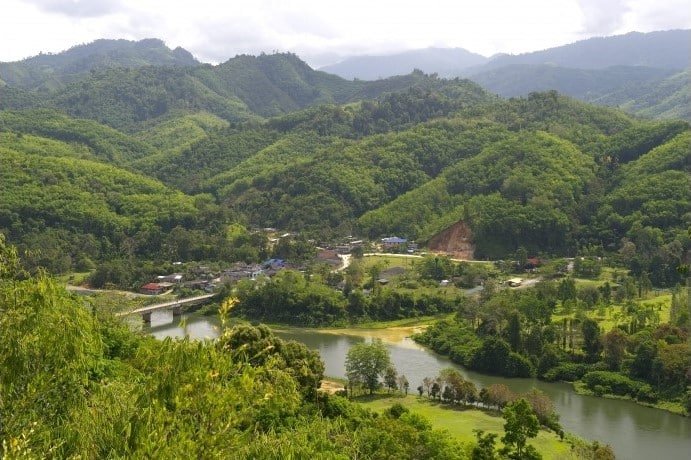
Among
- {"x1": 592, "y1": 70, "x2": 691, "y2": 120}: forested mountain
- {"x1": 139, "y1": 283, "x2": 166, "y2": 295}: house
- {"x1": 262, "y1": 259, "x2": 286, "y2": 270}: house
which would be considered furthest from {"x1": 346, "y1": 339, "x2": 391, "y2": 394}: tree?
{"x1": 592, "y1": 70, "x2": 691, "y2": 120}: forested mountain

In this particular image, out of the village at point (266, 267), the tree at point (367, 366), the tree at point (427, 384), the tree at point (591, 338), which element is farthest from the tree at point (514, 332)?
the village at point (266, 267)

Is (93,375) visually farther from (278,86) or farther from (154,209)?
(278,86)

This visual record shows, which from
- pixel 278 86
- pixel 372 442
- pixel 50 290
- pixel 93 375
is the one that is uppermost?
pixel 278 86

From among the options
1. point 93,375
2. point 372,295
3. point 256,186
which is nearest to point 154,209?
point 256,186

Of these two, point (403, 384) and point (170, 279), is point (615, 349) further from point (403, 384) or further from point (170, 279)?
point (170, 279)

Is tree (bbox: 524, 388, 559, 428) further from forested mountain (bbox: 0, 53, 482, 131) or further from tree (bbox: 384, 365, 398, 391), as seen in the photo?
forested mountain (bbox: 0, 53, 482, 131)

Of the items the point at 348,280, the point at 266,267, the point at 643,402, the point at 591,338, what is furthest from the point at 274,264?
the point at 643,402
